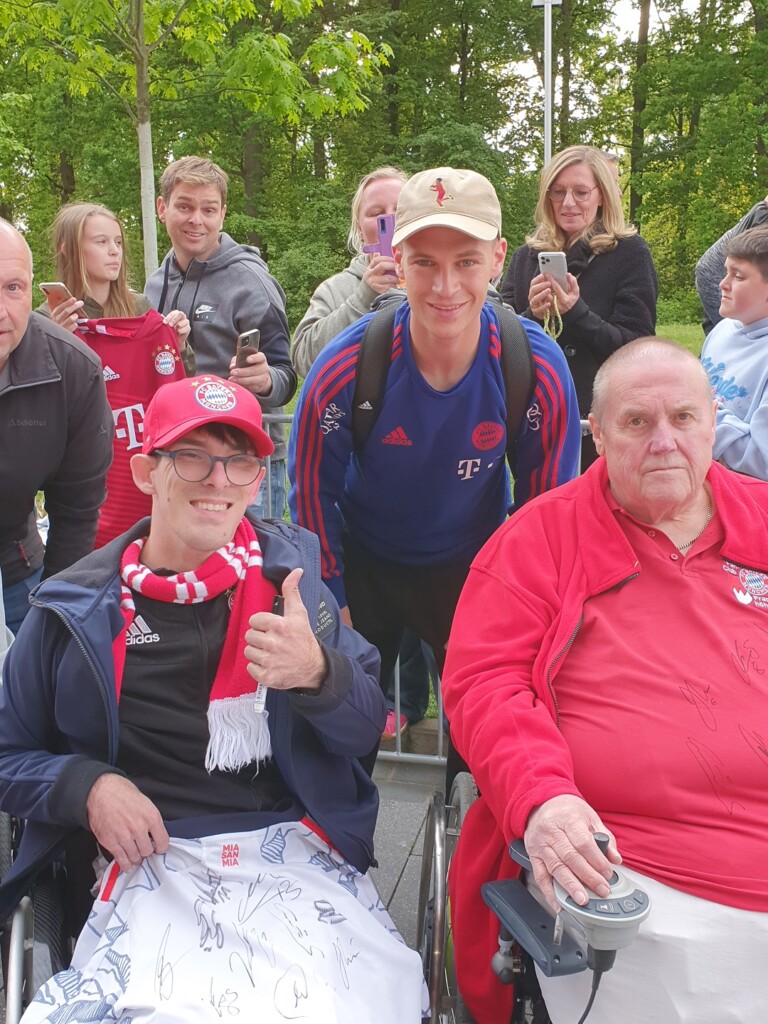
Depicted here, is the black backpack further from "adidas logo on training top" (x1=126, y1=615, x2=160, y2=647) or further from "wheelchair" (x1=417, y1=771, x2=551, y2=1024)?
"wheelchair" (x1=417, y1=771, x2=551, y2=1024)

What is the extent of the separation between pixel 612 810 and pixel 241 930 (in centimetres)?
75

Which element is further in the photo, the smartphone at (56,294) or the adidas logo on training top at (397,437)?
the smartphone at (56,294)

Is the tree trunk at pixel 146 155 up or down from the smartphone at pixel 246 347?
up

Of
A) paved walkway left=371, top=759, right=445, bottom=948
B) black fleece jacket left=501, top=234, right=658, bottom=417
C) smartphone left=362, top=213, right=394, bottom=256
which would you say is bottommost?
paved walkway left=371, top=759, right=445, bottom=948

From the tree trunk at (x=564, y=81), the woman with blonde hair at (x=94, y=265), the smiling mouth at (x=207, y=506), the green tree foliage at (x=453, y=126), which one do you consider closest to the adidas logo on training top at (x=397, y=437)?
the smiling mouth at (x=207, y=506)

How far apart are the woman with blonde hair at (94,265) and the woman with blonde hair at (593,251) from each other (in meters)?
1.59

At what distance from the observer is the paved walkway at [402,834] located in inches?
118

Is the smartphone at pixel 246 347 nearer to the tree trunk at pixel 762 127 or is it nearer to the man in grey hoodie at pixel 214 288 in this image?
the man in grey hoodie at pixel 214 288

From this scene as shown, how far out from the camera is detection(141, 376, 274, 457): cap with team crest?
1.92 meters

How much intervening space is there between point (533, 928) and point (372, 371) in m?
1.41

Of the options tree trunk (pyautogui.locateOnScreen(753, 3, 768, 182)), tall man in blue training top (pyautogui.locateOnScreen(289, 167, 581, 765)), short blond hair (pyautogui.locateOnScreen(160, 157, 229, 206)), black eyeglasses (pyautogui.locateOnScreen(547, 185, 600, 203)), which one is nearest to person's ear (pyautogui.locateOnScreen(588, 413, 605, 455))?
tall man in blue training top (pyautogui.locateOnScreen(289, 167, 581, 765))

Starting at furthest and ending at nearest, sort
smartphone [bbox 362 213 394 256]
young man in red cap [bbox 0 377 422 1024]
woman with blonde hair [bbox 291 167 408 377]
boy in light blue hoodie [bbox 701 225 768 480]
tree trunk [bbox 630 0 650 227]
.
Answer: tree trunk [bbox 630 0 650 227] → woman with blonde hair [bbox 291 167 408 377] → smartphone [bbox 362 213 394 256] → boy in light blue hoodie [bbox 701 225 768 480] → young man in red cap [bbox 0 377 422 1024]

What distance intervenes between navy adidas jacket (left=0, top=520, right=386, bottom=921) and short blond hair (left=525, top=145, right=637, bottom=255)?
2.39 meters

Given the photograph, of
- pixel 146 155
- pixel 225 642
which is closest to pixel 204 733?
pixel 225 642
